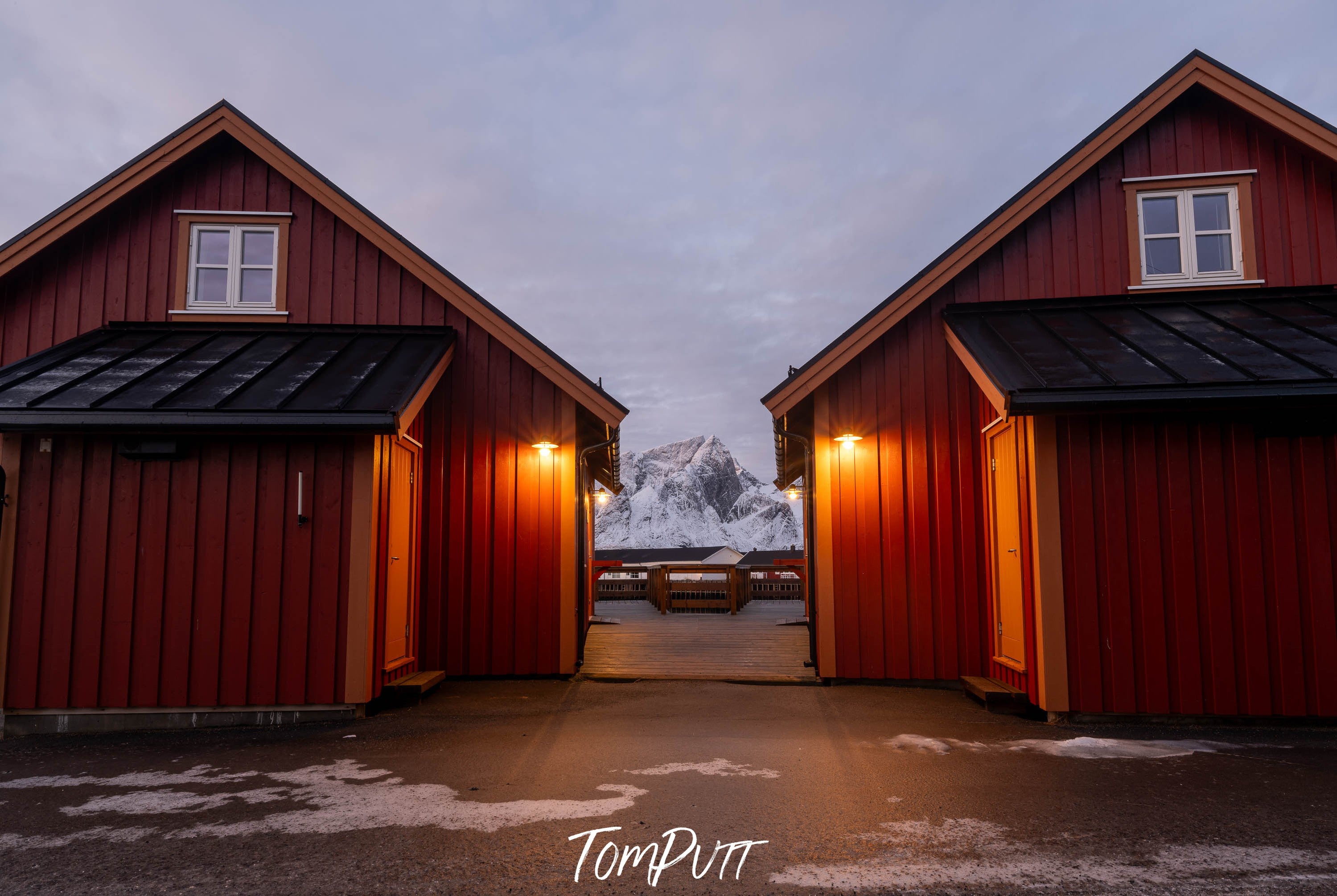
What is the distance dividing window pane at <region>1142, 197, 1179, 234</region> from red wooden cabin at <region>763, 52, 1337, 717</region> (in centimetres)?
2

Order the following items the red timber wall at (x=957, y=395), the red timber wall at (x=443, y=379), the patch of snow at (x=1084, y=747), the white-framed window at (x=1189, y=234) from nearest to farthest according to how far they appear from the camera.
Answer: the patch of snow at (x=1084, y=747) → the red timber wall at (x=957, y=395) → the white-framed window at (x=1189, y=234) → the red timber wall at (x=443, y=379)

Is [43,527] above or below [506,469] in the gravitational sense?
below

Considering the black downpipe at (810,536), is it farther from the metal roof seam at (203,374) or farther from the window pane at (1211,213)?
the metal roof seam at (203,374)

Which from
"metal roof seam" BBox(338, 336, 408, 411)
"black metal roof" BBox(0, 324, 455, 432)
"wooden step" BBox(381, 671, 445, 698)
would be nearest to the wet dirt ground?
"wooden step" BBox(381, 671, 445, 698)

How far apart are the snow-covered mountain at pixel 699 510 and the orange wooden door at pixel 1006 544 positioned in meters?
114

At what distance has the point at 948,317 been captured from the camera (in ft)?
26.5

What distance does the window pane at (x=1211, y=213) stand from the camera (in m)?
8.35

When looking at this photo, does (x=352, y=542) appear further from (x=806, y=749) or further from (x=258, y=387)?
(x=806, y=749)

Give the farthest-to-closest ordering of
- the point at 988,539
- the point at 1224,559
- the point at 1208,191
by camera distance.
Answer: the point at 1208,191 < the point at 988,539 < the point at 1224,559

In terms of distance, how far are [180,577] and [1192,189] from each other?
10.8 metres

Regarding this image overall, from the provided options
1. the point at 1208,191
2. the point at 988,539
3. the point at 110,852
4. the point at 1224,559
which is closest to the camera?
the point at 110,852

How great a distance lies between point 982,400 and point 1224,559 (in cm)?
252

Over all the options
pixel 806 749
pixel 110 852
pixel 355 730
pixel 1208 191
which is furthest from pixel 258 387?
pixel 1208 191

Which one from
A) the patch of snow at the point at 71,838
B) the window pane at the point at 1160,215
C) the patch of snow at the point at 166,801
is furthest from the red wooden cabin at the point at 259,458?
the window pane at the point at 1160,215
